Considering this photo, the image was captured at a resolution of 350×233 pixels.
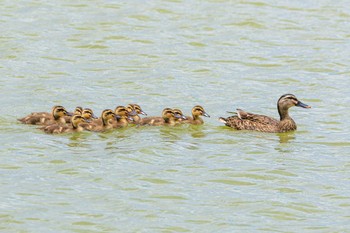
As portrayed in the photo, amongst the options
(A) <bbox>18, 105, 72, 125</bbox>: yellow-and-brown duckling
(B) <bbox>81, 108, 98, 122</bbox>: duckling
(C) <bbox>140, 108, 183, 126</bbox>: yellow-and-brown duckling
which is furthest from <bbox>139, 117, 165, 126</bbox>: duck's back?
(A) <bbox>18, 105, 72, 125</bbox>: yellow-and-brown duckling

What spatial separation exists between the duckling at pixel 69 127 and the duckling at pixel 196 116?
134 centimetres

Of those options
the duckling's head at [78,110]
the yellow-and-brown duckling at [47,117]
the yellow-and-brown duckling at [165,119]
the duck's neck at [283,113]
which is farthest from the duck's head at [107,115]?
the duck's neck at [283,113]

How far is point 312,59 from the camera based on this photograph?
19.2 meters

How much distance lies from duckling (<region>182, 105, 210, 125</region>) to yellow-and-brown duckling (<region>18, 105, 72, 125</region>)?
58.4 inches

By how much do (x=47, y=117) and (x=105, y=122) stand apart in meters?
0.74

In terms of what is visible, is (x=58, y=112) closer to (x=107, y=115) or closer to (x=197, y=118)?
(x=107, y=115)

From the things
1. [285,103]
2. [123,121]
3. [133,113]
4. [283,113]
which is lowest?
[123,121]

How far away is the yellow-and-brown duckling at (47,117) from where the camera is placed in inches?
614

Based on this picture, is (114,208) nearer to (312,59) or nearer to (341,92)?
(341,92)

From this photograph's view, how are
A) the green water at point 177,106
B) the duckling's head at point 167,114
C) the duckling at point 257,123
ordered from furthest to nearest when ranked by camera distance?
the duckling at point 257,123 < the duckling's head at point 167,114 < the green water at point 177,106

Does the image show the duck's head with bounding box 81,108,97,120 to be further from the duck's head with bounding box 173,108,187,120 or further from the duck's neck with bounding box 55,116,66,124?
the duck's head with bounding box 173,108,187,120

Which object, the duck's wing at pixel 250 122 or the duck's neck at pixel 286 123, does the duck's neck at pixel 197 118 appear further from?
the duck's neck at pixel 286 123

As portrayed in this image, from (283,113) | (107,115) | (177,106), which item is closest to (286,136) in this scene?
(283,113)

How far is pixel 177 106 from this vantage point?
16859 mm
